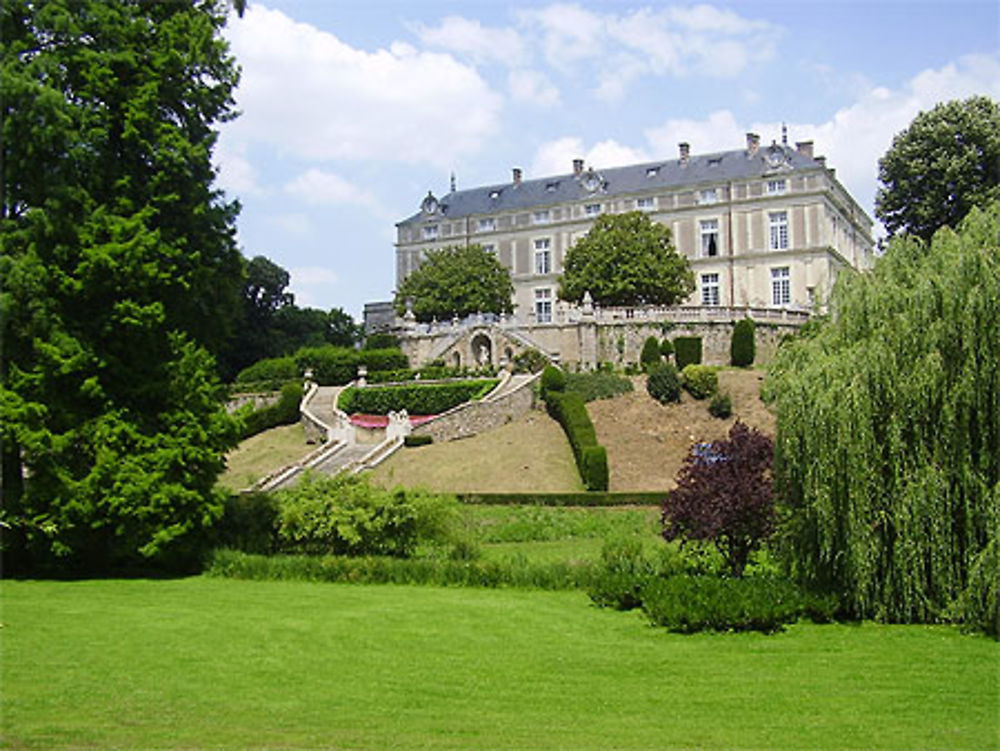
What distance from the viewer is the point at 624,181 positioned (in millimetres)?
67750

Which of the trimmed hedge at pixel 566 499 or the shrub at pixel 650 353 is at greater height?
the shrub at pixel 650 353

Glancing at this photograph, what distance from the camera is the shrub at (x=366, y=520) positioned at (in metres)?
19.6

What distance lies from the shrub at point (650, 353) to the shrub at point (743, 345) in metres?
3.25

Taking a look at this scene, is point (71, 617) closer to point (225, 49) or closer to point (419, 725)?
point (419, 725)

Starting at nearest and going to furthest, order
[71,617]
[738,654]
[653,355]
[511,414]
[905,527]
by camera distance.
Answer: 1. [738,654]
2. [905,527]
3. [71,617]
4. [511,414]
5. [653,355]

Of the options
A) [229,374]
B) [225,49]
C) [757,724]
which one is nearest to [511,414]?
[225,49]

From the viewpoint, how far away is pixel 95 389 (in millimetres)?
18688

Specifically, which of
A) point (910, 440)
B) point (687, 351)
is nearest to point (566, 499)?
point (687, 351)

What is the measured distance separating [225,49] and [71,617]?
1181cm

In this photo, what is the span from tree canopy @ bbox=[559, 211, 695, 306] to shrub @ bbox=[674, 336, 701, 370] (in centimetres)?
798

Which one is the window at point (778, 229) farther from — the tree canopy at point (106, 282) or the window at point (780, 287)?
the tree canopy at point (106, 282)

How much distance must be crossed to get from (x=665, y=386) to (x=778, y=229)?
2554cm

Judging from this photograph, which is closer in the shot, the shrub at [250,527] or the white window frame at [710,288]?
the shrub at [250,527]

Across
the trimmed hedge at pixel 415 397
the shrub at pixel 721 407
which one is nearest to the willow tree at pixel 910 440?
the shrub at pixel 721 407
